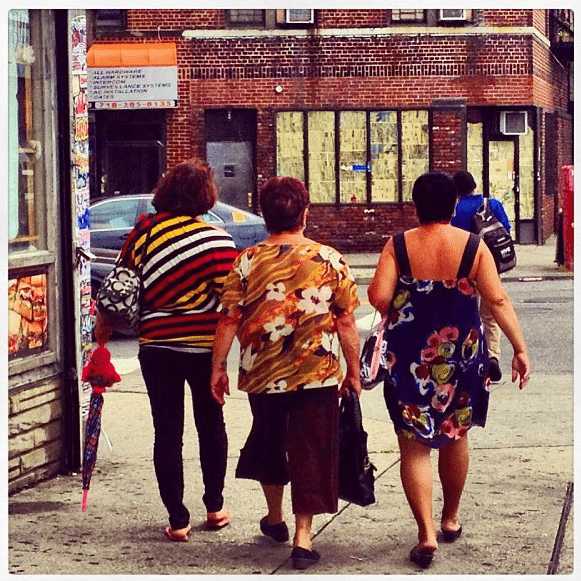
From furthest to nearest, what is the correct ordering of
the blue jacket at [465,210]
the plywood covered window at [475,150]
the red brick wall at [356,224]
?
1. the plywood covered window at [475,150]
2. the red brick wall at [356,224]
3. the blue jacket at [465,210]

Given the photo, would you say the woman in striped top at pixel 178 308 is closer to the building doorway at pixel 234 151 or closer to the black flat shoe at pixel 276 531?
the black flat shoe at pixel 276 531

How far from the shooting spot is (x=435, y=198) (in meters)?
5.74

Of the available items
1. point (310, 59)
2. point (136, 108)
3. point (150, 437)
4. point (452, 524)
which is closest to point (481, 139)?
point (310, 59)

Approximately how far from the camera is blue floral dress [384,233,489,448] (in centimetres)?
566

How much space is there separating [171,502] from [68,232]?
1.91 metres

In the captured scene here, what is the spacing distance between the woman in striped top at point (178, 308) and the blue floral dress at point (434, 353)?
32.7 inches

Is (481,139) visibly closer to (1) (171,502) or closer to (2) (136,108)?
(2) (136,108)

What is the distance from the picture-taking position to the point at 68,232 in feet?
24.0

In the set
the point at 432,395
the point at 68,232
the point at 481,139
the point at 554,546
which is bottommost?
the point at 554,546

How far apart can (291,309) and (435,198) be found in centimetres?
80

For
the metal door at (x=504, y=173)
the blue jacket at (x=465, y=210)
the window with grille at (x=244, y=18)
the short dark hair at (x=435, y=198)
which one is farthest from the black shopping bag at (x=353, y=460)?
the metal door at (x=504, y=173)

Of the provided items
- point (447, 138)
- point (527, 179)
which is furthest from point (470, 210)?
point (527, 179)

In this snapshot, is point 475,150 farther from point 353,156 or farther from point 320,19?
point 320,19

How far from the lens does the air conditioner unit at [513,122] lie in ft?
85.9
